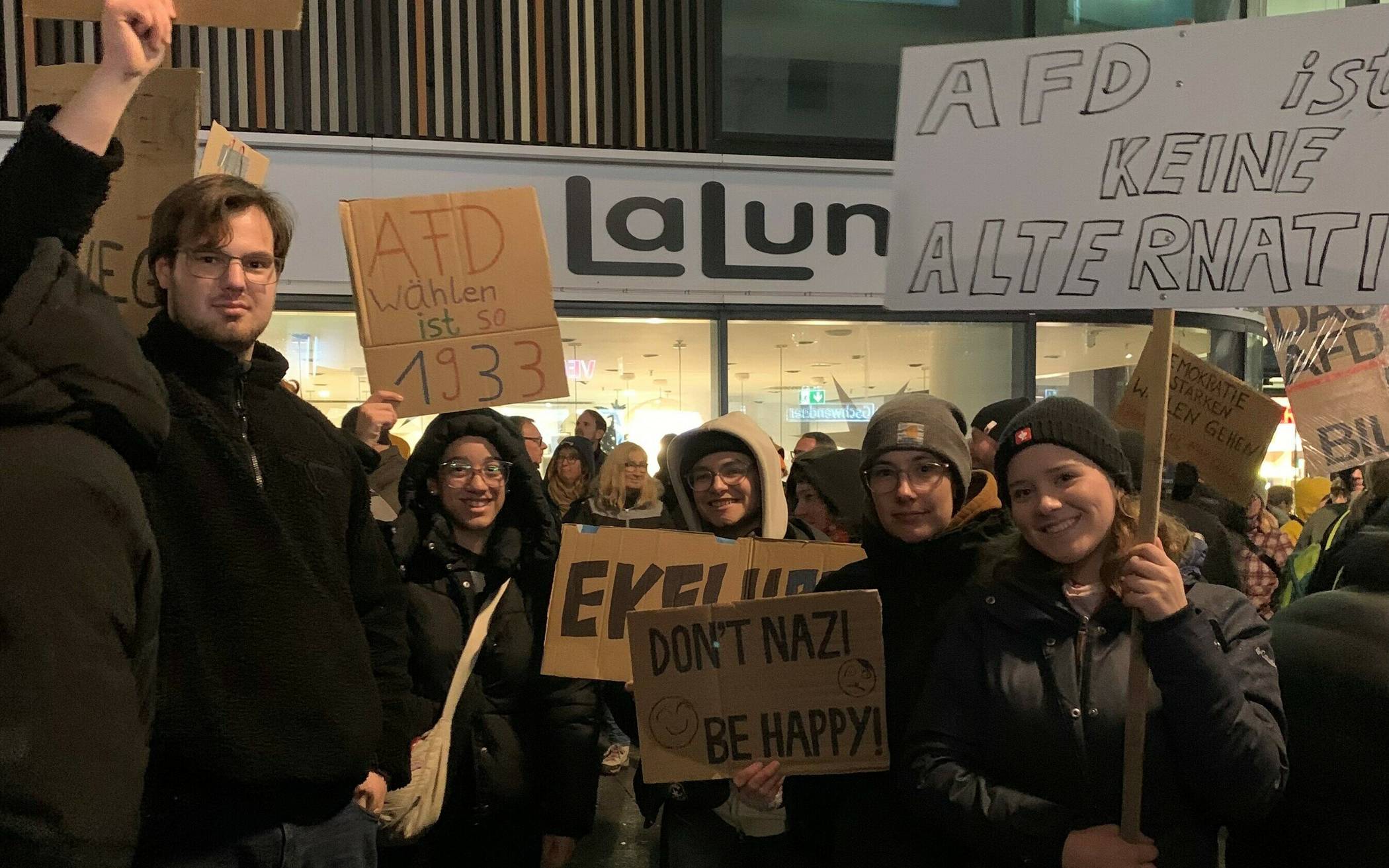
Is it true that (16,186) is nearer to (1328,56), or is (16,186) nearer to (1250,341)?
(1328,56)

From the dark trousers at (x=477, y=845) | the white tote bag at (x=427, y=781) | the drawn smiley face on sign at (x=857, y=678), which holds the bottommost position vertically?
the dark trousers at (x=477, y=845)

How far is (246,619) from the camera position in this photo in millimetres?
1996

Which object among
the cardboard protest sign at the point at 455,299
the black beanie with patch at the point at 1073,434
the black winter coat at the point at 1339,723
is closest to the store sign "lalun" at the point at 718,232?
the cardboard protest sign at the point at 455,299

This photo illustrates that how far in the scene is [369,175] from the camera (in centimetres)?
877

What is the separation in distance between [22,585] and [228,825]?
784mm

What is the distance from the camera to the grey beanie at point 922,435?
283cm

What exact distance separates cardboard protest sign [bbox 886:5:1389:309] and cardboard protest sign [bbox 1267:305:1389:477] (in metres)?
2.02

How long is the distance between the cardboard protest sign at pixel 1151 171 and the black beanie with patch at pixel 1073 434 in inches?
8.8

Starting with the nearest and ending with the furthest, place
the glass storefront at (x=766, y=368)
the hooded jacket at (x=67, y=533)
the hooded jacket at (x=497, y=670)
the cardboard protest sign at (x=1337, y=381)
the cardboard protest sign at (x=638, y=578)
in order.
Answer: the hooded jacket at (x=67, y=533) < the cardboard protest sign at (x=638, y=578) < the hooded jacket at (x=497, y=670) < the cardboard protest sign at (x=1337, y=381) < the glass storefront at (x=766, y=368)

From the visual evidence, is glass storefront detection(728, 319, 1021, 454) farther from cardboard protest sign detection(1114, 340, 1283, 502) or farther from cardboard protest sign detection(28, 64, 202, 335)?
cardboard protest sign detection(28, 64, 202, 335)

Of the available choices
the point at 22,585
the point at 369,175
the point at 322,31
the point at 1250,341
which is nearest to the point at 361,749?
the point at 22,585

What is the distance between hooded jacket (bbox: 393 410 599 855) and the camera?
3.36m

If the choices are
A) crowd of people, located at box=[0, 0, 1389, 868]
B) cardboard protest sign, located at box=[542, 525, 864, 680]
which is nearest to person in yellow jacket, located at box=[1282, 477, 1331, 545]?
→ crowd of people, located at box=[0, 0, 1389, 868]

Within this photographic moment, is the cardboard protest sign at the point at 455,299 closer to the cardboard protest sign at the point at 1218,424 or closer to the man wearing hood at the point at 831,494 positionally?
the man wearing hood at the point at 831,494
